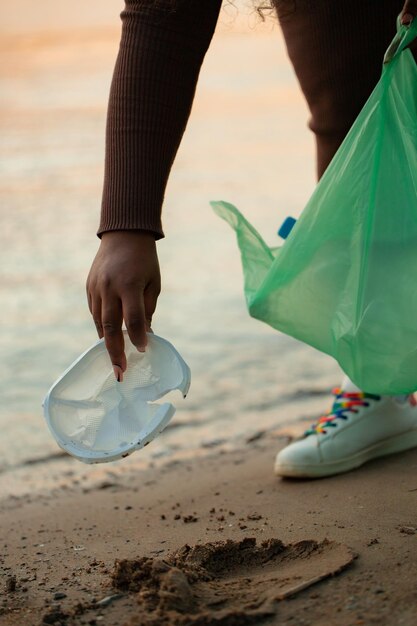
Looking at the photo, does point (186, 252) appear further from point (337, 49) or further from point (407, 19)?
point (407, 19)

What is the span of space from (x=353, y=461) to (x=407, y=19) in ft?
3.38

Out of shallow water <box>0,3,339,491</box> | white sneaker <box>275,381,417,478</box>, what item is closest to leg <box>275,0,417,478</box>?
white sneaker <box>275,381,417,478</box>

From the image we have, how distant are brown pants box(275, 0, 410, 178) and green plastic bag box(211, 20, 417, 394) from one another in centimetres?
24

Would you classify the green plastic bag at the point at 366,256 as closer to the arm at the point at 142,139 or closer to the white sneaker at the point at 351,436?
the arm at the point at 142,139

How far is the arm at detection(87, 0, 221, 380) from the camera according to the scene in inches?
64.9

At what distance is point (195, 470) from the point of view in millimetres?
2539

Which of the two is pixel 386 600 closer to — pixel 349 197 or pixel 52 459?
pixel 349 197

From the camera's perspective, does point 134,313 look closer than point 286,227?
Yes

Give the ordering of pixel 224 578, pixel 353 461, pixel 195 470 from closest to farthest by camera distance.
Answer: pixel 224 578
pixel 353 461
pixel 195 470

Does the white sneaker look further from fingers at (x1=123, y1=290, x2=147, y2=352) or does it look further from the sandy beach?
fingers at (x1=123, y1=290, x2=147, y2=352)

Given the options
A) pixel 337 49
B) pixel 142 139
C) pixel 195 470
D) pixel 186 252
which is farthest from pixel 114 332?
pixel 186 252

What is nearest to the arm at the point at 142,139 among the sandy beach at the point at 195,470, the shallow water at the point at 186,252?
the shallow water at the point at 186,252

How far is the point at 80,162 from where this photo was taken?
714cm

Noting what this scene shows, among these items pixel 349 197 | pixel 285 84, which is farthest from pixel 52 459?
pixel 285 84
